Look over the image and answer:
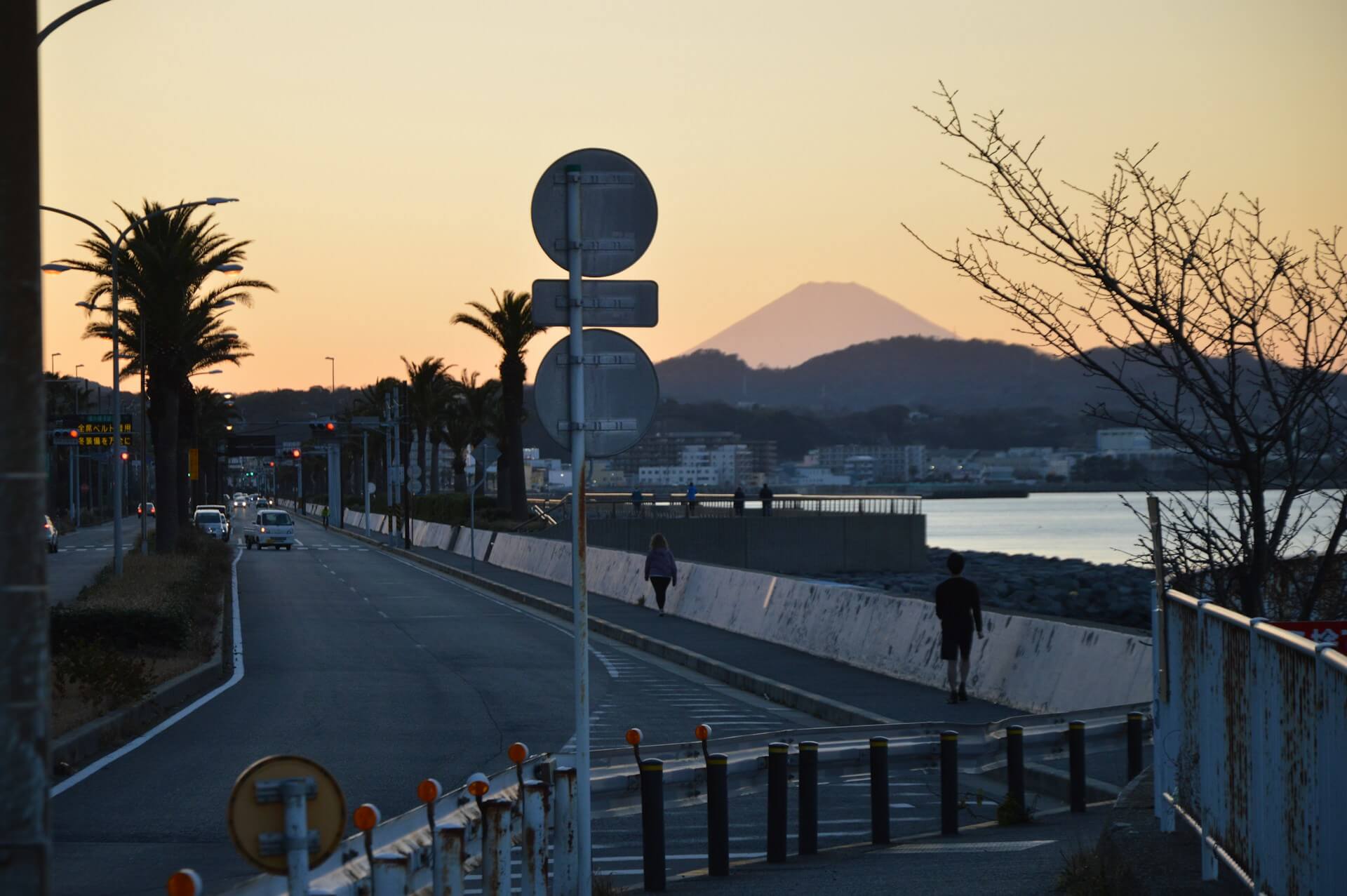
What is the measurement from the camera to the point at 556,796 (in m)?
7.61

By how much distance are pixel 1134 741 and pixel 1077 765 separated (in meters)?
1.05

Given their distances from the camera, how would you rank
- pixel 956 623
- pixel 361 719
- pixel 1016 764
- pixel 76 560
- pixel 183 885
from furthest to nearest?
pixel 76 560, pixel 956 623, pixel 361 719, pixel 1016 764, pixel 183 885

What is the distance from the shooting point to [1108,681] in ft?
49.0

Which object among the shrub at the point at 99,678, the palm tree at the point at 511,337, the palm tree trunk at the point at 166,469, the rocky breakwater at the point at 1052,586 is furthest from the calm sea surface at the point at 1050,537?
the shrub at the point at 99,678

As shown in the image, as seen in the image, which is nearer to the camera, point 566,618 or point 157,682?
point 157,682

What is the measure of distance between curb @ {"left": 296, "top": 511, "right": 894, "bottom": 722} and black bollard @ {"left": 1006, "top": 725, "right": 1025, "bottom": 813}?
92cm

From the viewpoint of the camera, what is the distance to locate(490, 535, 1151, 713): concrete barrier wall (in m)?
15.2

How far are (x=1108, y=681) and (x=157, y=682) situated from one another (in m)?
10.9

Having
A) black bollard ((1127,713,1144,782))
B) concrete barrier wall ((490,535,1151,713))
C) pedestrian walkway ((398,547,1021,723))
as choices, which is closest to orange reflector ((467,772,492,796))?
black bollard ((1127,713,1144,782))

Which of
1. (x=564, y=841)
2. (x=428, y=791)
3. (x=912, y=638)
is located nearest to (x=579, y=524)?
(x=564, y=841)

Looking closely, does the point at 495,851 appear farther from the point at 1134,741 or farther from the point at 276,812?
the point at 1134,741

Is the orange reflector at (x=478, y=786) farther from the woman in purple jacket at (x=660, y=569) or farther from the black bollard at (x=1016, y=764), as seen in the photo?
the woman in purple jacket at (x=660, y=569)

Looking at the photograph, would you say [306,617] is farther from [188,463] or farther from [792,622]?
[188,463]

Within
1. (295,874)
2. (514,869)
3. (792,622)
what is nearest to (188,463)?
(792,622)
